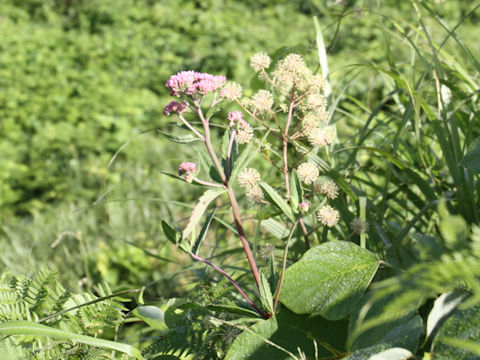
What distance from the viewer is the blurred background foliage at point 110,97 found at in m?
2.52

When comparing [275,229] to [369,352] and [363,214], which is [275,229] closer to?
[363,214]

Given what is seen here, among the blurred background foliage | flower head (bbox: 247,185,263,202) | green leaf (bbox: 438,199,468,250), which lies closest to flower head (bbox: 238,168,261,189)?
flower head (bbox: 247,185,263,202)

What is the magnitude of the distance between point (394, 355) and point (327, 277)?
0.16 metres

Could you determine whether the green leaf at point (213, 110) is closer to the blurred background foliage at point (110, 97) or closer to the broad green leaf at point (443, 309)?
the broad green leaf at point (443, 309)

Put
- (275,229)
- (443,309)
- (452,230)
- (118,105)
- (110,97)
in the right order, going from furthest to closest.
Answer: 1. (110,97)
2. (118,105)
3. (275,229)
4. (443,309)
5. (452,230)

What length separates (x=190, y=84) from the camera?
66 cm

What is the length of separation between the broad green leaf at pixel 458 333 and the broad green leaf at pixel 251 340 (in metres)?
0.19

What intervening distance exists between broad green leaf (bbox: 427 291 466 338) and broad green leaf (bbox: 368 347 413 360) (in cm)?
5

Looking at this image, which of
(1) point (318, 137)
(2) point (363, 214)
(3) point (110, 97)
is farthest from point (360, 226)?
(3) point (110, 97)

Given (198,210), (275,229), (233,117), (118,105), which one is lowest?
(118,105)

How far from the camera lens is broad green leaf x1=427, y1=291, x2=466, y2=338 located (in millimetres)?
496

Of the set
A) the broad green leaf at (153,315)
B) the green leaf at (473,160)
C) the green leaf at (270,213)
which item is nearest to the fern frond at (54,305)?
the broad green leaf at (153,315)

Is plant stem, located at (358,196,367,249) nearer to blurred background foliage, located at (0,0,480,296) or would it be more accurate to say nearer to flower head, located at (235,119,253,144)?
flower head, located at (235,119,253,144)

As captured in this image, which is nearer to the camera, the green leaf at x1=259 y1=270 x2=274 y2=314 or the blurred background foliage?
the green leaf at x1=259 y1=270 x2=274 y2=314
